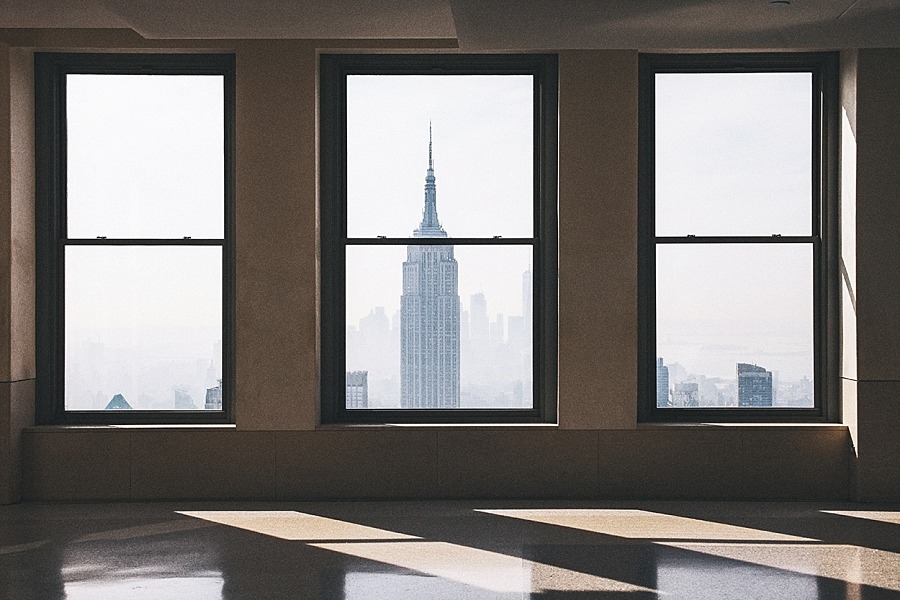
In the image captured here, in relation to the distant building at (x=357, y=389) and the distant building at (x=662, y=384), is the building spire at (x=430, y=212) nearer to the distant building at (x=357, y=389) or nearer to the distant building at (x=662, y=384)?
the distant building at (x=357, y=389)

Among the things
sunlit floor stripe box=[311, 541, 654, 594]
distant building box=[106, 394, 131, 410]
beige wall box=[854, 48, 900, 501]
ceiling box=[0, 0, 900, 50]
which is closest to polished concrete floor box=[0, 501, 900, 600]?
sunlit floor stripe box=[311, 541, 654, 594]

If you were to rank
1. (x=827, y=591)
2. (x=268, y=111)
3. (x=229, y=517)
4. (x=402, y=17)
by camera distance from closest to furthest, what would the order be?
(x=827, y=591) < (x=402, y=17) < (x=229, y=517) < (x=268, y=111)

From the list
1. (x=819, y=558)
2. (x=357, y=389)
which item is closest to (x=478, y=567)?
(x=819, y=558)

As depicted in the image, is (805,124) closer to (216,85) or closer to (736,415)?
(736,415)

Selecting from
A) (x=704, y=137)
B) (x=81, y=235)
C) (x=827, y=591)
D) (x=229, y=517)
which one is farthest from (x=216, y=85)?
(x=827, y=591)

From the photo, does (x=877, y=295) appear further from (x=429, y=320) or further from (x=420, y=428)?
(x=420, y=428)

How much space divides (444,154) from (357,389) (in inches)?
66.3

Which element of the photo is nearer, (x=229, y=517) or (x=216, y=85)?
(x=229, y=517)

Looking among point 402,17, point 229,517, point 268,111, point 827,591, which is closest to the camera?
point 827,591

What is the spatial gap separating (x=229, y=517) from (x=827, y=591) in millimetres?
3376

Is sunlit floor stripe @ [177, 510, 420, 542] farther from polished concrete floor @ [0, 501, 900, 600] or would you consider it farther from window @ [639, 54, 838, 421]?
window @ [639, 54, 838, 421]

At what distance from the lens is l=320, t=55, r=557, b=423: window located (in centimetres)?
693

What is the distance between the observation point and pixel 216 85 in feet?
22.7

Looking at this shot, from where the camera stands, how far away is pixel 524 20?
16.6 feet
